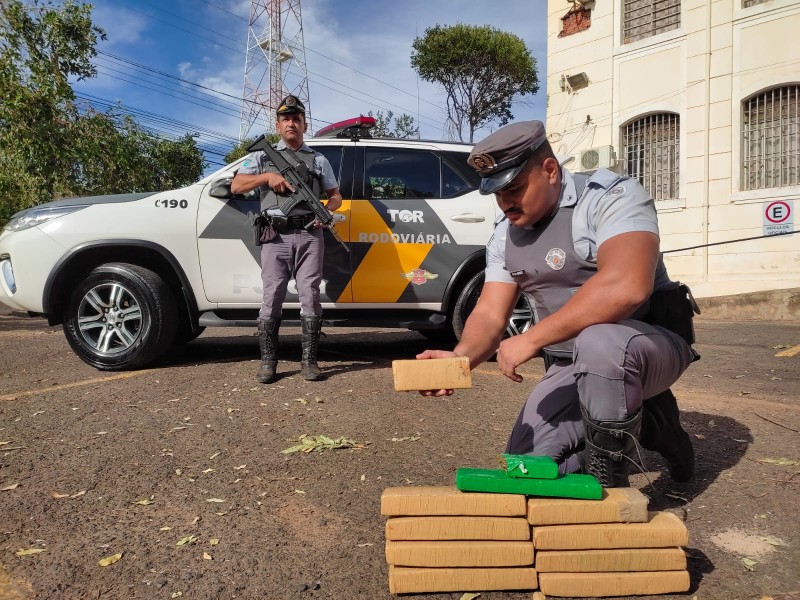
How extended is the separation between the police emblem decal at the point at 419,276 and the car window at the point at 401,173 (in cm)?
65

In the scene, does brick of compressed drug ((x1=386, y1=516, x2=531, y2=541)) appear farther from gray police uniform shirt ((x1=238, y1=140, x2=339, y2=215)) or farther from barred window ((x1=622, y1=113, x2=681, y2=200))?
barred window ((x1=622, y1=113, x2=681, y2=200))

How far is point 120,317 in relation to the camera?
15.0ft

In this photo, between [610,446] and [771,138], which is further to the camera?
[771,138]

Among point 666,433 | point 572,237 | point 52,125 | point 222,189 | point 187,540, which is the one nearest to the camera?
point 187,540

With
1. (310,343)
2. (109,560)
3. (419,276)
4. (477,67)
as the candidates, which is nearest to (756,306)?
(419,276)

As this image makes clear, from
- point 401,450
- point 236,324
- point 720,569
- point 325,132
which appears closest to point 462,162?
point 325,132

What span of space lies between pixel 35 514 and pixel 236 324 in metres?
2.62

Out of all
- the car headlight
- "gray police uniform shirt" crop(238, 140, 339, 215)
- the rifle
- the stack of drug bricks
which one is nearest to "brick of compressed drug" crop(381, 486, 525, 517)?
the stack of drug bricks

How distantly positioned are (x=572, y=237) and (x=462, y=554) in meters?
1.14

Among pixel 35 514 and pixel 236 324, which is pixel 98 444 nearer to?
pixel 35 514

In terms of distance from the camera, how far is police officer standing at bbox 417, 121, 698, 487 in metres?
1.89

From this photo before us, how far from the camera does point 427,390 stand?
1876 mm

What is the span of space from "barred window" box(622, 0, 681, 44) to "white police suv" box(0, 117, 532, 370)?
369 inches

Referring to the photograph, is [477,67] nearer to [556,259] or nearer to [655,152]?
[655,152]
